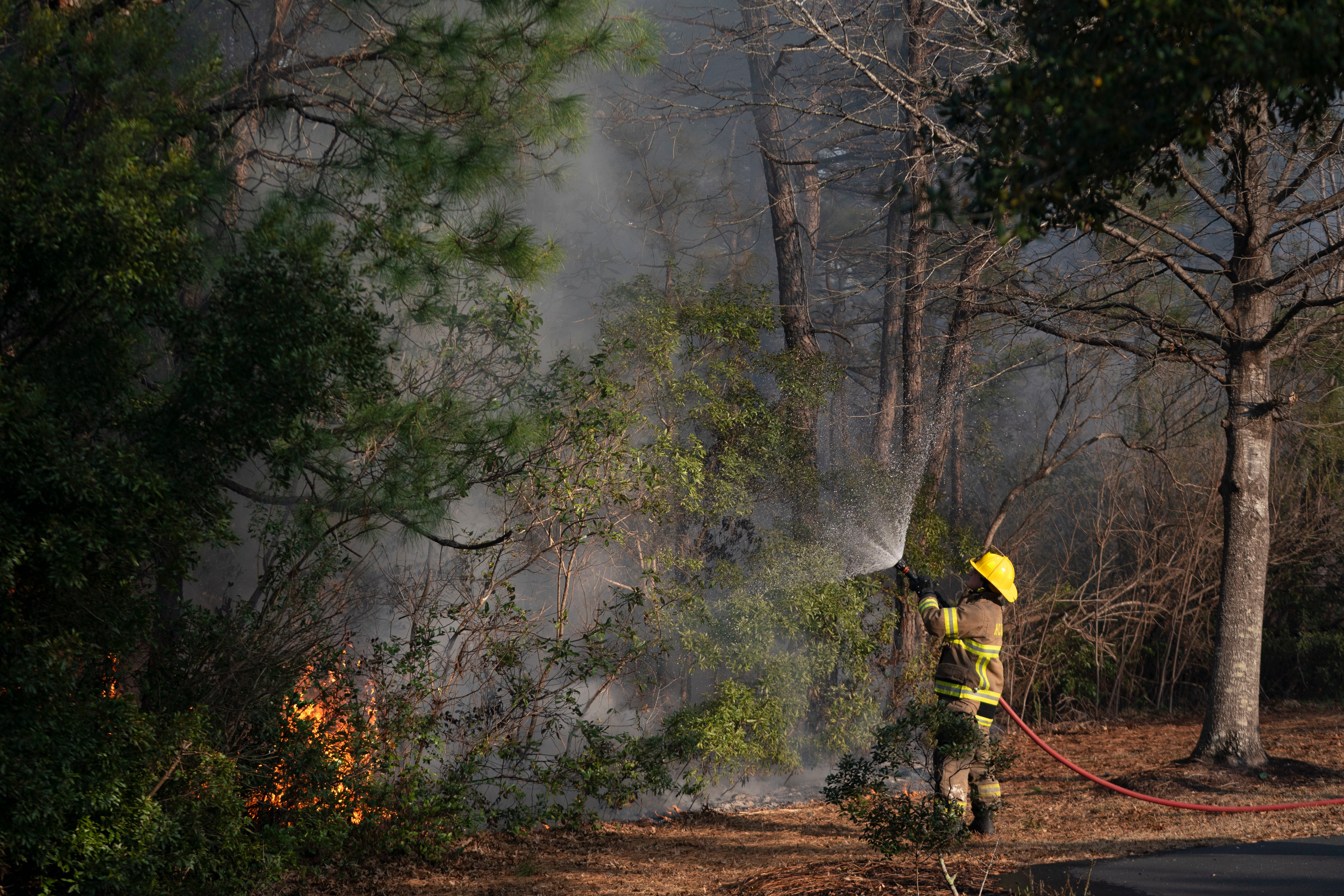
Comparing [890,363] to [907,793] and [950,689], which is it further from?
[907,793]

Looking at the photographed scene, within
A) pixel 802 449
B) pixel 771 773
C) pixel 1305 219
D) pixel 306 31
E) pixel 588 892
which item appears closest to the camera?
pixel 588 892

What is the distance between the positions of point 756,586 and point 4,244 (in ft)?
23.7

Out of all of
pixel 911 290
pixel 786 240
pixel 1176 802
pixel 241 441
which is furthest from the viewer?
pixel 786 240

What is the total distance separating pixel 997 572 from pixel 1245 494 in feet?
9.48

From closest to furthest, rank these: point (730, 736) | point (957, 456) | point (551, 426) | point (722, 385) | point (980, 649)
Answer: point (980, 649) → point (551, 426) → point (730, 736) → point (722, 385) → point (957, 456)

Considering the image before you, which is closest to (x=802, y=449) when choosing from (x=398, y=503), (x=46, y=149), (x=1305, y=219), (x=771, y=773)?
(x=771, y=773)

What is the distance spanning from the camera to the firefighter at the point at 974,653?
5.89m

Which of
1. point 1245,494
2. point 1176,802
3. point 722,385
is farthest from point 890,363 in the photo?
point 1176,802

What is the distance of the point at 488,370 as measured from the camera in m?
8.31

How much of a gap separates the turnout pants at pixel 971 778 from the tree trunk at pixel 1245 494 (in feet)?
8.46

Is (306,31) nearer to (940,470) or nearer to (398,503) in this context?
(398,503)

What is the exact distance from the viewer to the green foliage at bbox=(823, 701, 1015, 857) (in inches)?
169

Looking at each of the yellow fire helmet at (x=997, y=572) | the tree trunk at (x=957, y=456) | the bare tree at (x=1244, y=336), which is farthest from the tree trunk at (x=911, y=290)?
the yellow fire helmet at (x=997, y=572)

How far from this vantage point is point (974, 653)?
6.05 meters
